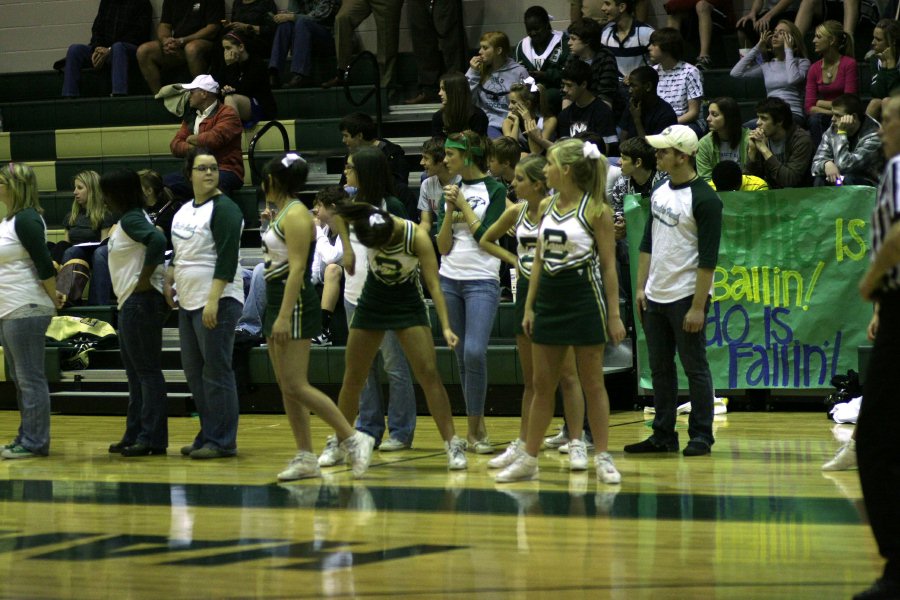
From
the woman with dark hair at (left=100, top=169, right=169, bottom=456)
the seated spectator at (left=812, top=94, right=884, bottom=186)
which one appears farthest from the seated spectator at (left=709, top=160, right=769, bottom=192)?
the woman with dark hair at (left=100, top=169, right=169, bottom=456)

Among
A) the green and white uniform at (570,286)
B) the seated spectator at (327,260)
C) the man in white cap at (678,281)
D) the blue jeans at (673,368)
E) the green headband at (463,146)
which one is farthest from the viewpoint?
the seated spectator at (327,260)

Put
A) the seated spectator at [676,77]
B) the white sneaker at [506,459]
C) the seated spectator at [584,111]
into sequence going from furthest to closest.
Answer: the seated spectator at [676,77] → the seated spectator at [584,111] → the white sneaker at [506,459]

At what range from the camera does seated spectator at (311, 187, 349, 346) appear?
7.38 meters

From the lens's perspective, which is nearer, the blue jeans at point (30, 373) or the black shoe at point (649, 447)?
the black shoe at point (649, 447)

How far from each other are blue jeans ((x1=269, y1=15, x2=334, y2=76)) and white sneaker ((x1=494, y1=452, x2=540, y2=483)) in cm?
729

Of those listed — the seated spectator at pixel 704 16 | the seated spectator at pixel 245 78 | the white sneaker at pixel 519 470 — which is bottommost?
the white sneaker at pixel 519 470

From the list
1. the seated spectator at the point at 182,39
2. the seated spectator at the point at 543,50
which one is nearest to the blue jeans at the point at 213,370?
the seated spectator at the point at 543,50

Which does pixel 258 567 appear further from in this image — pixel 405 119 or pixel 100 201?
pixel 405 119

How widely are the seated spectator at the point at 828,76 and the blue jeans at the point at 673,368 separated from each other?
349cm

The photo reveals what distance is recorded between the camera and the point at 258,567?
417 centimetres

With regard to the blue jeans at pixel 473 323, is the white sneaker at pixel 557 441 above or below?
below

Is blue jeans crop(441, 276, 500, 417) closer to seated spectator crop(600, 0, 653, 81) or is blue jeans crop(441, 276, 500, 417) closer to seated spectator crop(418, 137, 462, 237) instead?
seated spectator crop(418, 137, 462, 237)

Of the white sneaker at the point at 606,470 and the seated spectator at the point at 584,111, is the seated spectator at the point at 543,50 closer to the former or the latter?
the seated spectator at the point at 584,111

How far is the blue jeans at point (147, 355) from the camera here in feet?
22.6
